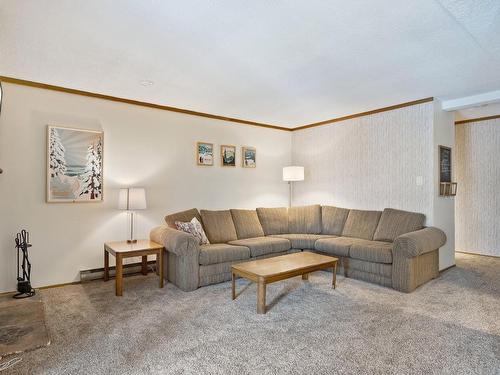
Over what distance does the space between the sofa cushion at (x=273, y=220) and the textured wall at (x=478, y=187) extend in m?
3.23

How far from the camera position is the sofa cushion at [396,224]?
Answer: 162 inches

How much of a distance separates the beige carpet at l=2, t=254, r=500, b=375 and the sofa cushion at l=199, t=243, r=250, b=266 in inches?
12.1

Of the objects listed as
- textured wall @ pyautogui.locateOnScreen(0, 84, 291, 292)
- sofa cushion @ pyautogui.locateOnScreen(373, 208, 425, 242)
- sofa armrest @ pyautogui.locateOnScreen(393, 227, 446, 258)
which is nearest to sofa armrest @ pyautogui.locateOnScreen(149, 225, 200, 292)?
textured wall @ pyautogui.locateOnScreen(0, 84, 291, 292)

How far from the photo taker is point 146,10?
6.91 ft

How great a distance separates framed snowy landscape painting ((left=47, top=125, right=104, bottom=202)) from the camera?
365cm

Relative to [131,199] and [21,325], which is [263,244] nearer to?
[131,199]

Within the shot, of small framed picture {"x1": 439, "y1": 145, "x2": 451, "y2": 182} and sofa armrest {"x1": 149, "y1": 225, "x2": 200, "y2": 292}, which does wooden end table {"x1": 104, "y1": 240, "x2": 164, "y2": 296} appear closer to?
sofa armrest {"x1": 149, "y1": 225, "x2": 200, "y2": 292}

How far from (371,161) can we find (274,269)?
2.67m

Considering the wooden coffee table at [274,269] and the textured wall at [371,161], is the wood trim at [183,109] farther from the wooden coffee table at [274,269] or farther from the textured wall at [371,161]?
the wooden coffee table at [274,269]

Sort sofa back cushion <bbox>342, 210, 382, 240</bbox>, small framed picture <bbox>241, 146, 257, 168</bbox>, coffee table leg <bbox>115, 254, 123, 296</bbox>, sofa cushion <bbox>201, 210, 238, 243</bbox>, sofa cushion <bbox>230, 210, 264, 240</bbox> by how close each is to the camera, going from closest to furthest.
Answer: coffee table leg <bbox>115, 254, 123, 296</bbox> → sofa cushion <bbox>201, 210, 238, 243</bbox> → sofa back cushion <bbox>342, 210, 382, 240</bbox> → sofa cushion <bbox>230, 210, 264, 240</bbox> → small framed picture <bbox>241, 146, 257, 168</bbox>

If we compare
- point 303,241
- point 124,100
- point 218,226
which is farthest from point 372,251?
point 124,100

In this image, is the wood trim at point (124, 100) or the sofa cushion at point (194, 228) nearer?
the wood trim at point (124, 100)

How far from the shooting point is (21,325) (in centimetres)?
255

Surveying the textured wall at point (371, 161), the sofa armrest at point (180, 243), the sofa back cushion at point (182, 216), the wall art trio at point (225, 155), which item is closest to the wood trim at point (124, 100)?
the wall art trio at point (225, 155)
